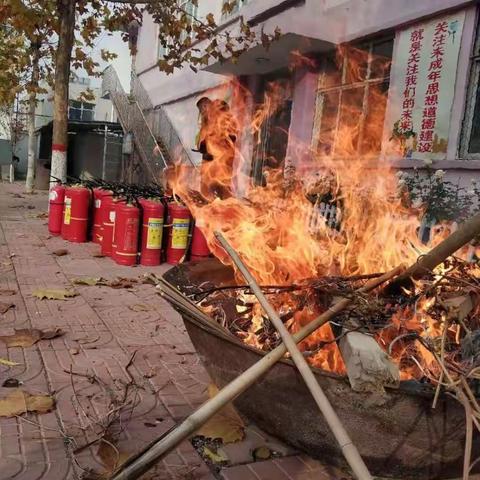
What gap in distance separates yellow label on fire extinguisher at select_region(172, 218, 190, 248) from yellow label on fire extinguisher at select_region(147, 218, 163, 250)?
0.21 metres

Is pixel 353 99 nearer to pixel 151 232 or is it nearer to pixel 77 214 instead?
pixel 151 232

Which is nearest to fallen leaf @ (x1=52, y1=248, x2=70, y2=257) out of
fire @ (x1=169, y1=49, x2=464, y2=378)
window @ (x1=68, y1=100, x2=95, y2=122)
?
fire @ (x1=169, y1=49, x2=464, y2=378)

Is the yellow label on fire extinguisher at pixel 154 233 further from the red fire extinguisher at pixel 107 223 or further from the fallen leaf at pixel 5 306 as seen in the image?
the fallen leaf at pixel 5 306

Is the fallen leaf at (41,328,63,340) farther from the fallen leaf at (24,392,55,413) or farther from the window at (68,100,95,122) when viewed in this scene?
the window at (68,100,95,122)

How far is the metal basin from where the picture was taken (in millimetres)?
2074

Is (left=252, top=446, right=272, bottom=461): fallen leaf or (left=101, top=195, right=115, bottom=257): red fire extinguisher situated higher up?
(left=101, top=195, right=115, bottom=257): red fire extinguisher

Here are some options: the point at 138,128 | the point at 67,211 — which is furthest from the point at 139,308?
the point at 138,128

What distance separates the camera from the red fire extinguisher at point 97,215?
28.6ft

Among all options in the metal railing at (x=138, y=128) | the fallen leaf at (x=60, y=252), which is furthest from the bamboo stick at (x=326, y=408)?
the metal railing at (x=138, y=128)

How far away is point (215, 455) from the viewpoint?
106 inches

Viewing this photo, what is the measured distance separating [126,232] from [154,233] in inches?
17.1

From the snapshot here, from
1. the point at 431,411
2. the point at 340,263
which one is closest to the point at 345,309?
the point at 431,411

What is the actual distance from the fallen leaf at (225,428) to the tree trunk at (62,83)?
801cm

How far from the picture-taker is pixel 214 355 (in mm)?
2781
